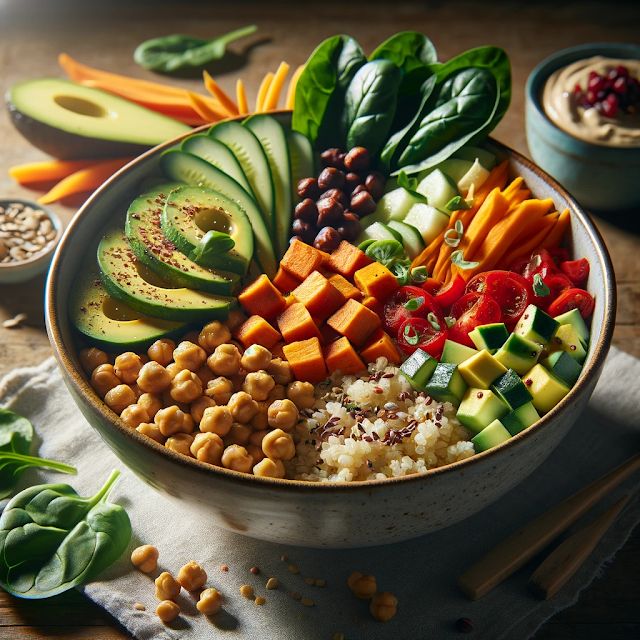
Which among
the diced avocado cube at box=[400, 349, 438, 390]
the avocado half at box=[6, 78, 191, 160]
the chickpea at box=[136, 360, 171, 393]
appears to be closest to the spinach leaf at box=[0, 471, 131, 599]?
the chickpea at box=[136, 360, 171, 393]

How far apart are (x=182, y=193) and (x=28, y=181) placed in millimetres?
1408

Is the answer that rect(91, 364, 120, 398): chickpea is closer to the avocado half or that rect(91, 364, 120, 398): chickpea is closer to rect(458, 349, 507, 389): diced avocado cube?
rect(458, 349, 507, 389): diced avocado cube

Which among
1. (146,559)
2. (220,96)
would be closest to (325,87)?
(220,96)

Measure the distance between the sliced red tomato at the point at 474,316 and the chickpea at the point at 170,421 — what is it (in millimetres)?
986

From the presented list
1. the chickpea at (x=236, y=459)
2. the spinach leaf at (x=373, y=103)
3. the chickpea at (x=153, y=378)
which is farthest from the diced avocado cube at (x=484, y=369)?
the spinach leaf at (x=373, y=103)

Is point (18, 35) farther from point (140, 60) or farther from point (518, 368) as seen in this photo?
point (518, 368)

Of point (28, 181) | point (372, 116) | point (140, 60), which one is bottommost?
point (28, 181)

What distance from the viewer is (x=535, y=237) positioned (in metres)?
3.27

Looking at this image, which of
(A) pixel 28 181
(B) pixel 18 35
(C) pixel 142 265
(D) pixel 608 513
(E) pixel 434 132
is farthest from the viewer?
(B) pixel 18 35

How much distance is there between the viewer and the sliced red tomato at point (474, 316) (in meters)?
3.02

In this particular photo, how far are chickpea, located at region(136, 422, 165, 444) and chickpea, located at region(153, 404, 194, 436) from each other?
0.04ft

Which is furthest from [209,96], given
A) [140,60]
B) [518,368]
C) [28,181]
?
[518,368]

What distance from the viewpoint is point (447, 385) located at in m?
2.79

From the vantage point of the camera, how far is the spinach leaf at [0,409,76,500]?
10.1ft
